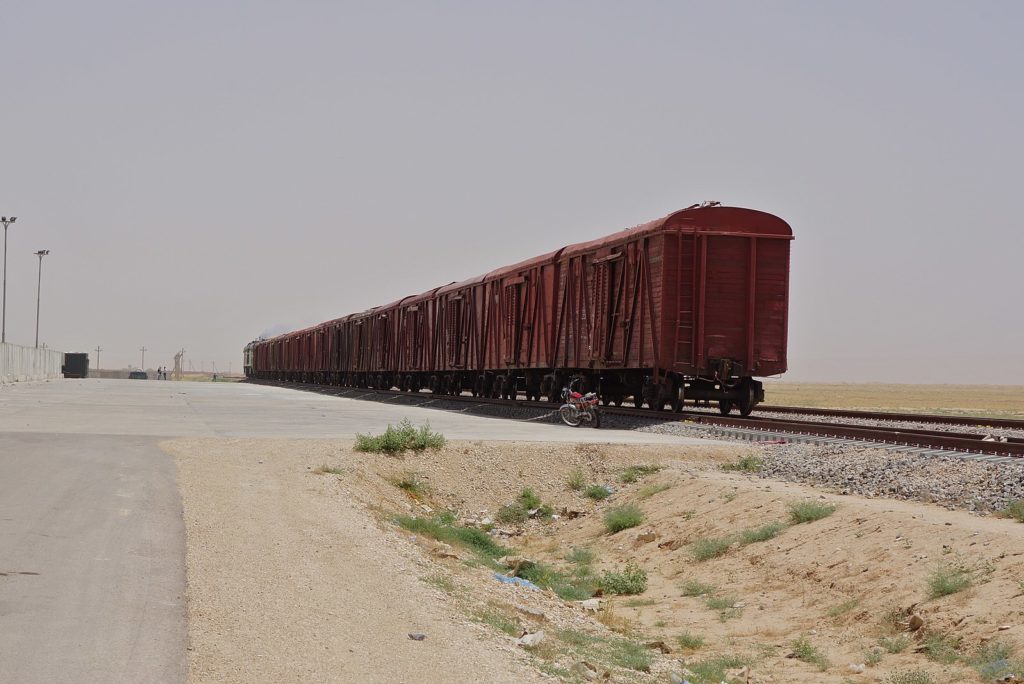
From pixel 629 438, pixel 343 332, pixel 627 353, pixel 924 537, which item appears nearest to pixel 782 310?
pixel 627 353

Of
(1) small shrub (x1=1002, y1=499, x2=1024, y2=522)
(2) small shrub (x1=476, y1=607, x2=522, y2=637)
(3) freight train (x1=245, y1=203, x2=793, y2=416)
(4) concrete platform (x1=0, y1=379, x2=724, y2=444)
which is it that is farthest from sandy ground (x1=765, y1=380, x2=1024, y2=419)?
(2) small shrub (x1=476, y1=607, x2=522, y2=637)

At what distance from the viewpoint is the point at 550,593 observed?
37.6ft

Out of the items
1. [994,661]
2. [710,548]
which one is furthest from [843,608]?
Answer: [710,548]

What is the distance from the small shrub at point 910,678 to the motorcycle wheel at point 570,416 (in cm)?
1541

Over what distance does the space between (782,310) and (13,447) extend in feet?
52.5

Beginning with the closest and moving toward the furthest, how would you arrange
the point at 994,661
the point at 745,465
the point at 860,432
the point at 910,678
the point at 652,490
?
the point at 994,661 → the point at 910,678 → the point at 652,490 → the point at 745,465 → the point at 860,432

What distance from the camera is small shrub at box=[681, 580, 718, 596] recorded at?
38.8ft

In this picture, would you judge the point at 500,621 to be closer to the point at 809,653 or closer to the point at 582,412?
the point at 809,653

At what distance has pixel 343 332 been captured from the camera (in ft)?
203

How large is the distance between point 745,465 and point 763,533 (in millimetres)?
4111

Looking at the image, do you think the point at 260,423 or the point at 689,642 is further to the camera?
the point at 260,423

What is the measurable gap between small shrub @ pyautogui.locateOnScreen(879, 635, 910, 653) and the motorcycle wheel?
1471 centimetres

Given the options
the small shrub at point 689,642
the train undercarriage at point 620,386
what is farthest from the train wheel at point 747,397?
the small shrub at point 689,642

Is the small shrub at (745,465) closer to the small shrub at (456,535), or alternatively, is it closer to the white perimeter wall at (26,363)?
the small shrub at (456,535)
